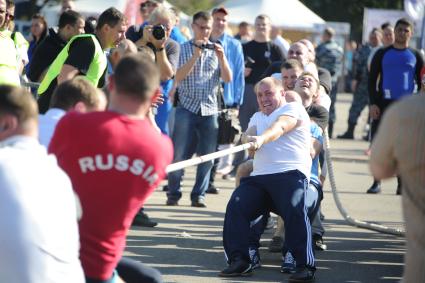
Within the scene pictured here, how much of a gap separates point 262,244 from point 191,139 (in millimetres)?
2240

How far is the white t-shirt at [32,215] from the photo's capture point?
13.6 feet

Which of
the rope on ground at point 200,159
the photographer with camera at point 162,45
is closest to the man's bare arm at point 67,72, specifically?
the rope on ground at point 200,159

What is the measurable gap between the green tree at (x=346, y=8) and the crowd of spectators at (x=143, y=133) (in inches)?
1513

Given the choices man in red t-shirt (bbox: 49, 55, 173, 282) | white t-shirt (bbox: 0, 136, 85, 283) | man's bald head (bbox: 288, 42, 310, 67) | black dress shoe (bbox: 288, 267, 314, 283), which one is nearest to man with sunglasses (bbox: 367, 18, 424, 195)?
man's bald head (bbox: 288, 42, 310, 67)

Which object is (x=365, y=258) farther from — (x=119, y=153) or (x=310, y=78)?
(x=119, y=153)

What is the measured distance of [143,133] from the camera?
15.4ft

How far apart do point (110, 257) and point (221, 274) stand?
325cm

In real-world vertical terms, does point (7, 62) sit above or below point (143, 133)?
below

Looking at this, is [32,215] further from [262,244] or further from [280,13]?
[280,13]

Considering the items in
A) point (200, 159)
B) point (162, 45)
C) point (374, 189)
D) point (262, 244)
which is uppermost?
point (162, 45)

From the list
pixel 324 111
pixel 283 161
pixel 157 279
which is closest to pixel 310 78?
pixel 324 111

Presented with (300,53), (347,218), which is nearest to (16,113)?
(347,218)

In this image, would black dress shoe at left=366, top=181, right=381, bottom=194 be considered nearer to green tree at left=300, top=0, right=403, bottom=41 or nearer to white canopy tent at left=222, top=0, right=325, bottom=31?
white canopy tent at left=222, top=0, right=325, bottom=31

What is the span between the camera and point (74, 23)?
344 inches
